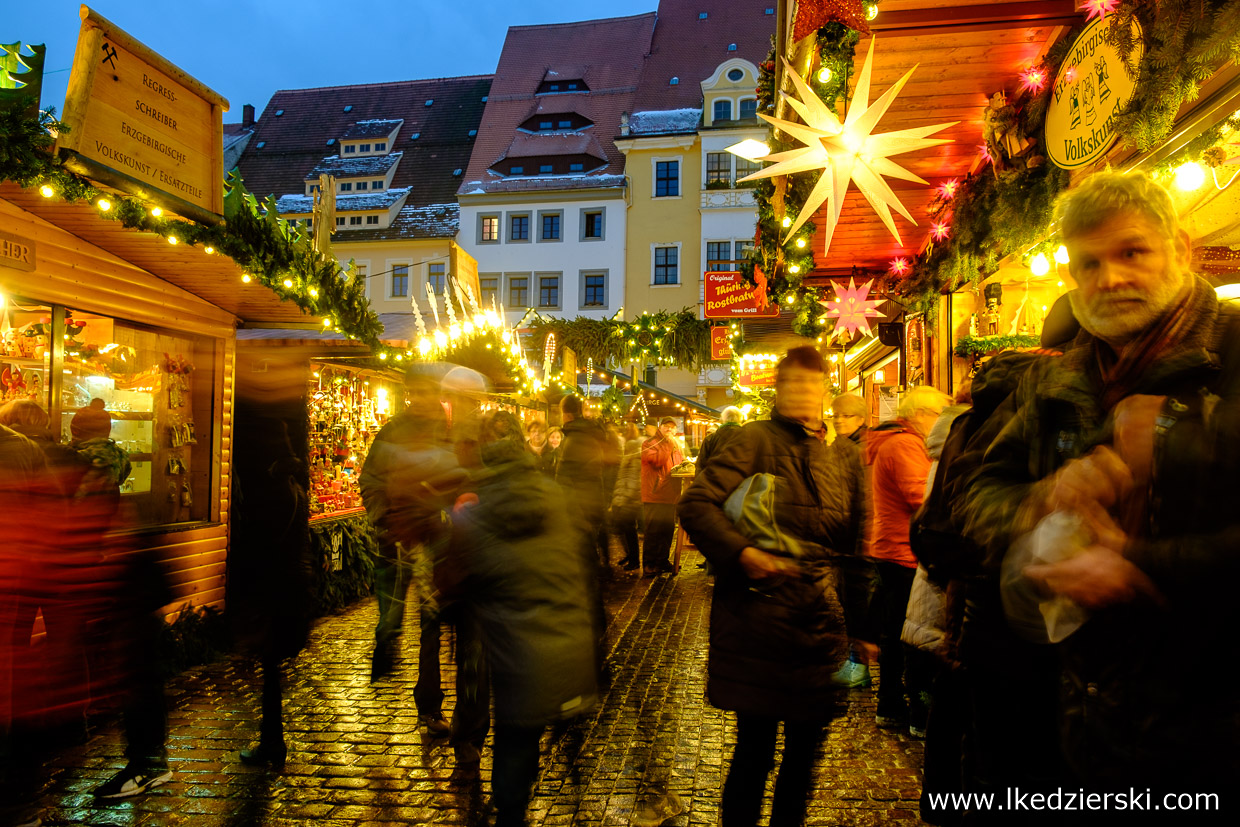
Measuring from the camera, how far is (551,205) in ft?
118

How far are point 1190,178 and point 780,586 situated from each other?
4112mm

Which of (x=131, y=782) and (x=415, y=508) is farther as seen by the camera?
(x=131, y=782)

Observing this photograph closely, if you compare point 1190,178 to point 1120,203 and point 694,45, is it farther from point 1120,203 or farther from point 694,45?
point 694,45

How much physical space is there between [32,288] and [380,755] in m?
3.79

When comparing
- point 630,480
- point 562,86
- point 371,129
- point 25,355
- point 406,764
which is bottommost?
point 406,764

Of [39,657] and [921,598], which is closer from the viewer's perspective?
[921,598]

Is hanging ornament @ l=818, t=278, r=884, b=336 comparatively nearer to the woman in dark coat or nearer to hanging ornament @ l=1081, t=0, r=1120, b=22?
hanging ornament @ l=1081, t=0, r=1120, b=22

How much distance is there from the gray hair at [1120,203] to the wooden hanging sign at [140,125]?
14.7ft

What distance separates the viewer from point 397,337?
10.6 metres

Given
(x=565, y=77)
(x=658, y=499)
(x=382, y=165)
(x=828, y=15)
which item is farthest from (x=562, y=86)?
(x=828, y=15)

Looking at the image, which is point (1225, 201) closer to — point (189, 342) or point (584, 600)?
point (584, 600)


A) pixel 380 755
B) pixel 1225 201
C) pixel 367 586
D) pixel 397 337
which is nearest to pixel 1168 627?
pixel 380 755

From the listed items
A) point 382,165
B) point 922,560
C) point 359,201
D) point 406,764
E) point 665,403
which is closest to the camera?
point 922,560

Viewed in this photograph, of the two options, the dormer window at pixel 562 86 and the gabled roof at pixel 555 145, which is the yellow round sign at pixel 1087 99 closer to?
the gabled roof at pixel 555 145
